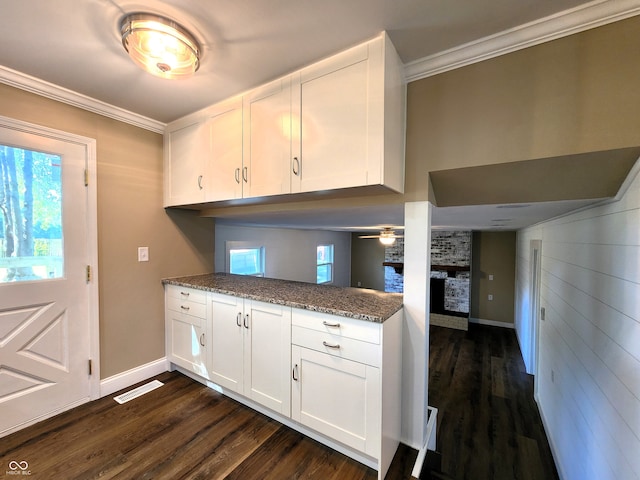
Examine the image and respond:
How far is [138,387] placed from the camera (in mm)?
2375

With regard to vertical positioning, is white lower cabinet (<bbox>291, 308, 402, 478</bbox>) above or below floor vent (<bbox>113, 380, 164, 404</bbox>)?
above

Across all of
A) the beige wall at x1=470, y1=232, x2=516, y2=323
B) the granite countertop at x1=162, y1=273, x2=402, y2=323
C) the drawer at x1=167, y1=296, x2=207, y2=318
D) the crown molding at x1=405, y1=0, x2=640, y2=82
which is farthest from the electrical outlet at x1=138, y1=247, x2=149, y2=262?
the beige wall at x1=470, y1=232, x2=516, y2=323

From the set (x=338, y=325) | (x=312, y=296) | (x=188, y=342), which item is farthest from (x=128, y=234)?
(x=338, y=325)

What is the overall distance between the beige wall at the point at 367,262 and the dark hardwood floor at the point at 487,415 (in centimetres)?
321

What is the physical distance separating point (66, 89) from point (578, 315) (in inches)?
162

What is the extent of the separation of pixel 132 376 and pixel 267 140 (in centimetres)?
239

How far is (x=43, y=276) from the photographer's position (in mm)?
1922

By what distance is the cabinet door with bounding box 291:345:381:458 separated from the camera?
4.94 ft

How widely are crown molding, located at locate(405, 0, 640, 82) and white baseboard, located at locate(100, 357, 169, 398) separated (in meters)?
3.16

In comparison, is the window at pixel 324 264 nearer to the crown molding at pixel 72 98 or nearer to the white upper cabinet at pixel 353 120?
the crown molding at pixel 72 98

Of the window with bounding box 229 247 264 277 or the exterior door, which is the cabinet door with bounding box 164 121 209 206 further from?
the window with bounding box 229 247 264 277

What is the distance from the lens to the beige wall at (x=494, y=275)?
20.4 ft

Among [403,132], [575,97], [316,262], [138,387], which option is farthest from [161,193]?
[316,262]

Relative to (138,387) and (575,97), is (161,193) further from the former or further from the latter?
(575,97)
